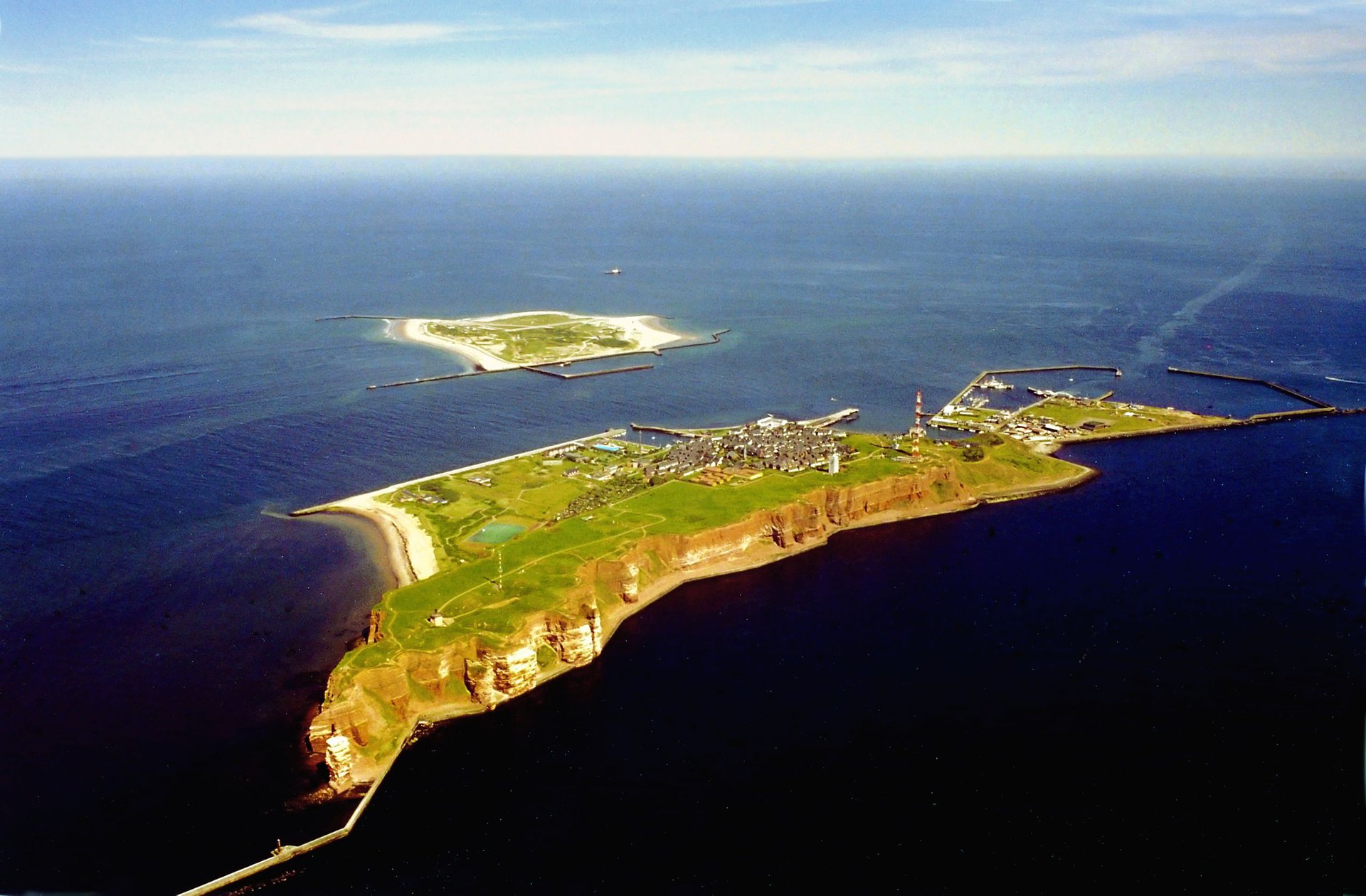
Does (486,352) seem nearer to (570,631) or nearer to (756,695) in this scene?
(570,631)

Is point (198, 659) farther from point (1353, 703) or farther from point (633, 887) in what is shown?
point (1353, 703)

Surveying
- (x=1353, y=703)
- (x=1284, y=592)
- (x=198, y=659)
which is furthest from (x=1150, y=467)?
(x=198, y=659)

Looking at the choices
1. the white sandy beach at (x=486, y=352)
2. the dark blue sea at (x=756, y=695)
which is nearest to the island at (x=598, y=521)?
the dark blue sea at (x=756, y=695)

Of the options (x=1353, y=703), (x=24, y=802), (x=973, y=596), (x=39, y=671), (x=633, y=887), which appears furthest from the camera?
(x=973, y=596)

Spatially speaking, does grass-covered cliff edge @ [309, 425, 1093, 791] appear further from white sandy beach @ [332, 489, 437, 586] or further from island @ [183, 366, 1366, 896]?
white sandy beach @ [332, 489, 437, 586]

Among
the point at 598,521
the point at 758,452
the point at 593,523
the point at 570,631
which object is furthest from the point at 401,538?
the point at 758,452

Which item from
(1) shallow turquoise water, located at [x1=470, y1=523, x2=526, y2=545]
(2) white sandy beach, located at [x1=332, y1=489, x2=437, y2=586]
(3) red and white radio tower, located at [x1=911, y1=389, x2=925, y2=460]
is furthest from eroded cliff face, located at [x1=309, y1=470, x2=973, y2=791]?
(1) shallow turquoise water, located at [x1=470, y1=523, x2=526, y2=545]
